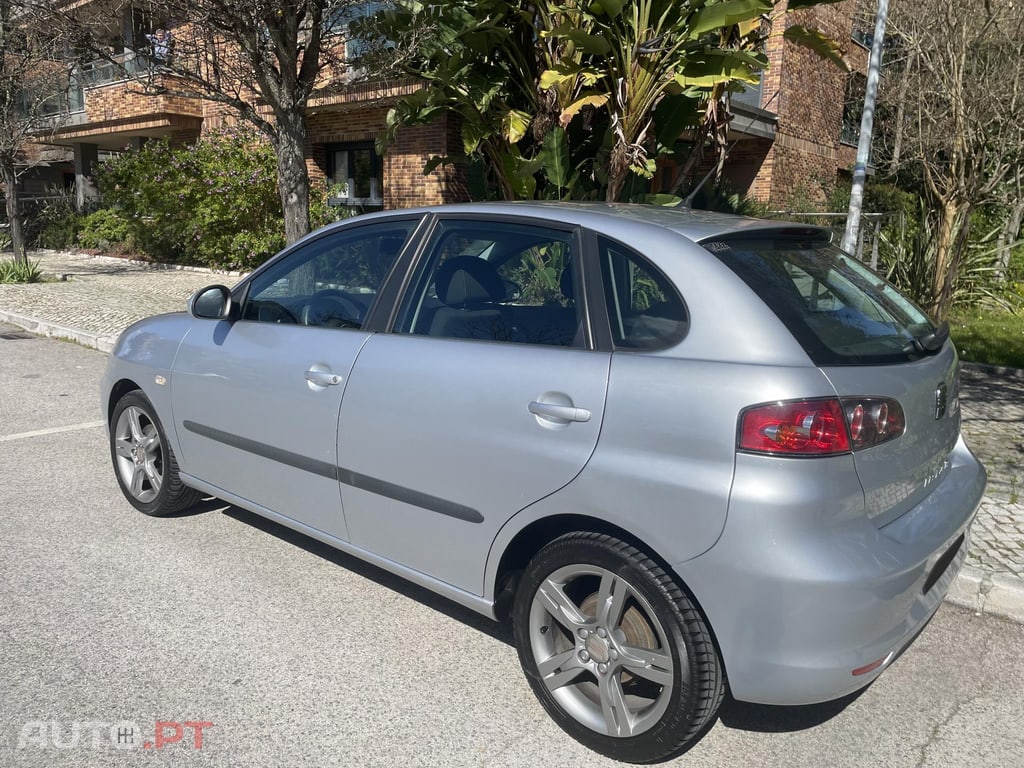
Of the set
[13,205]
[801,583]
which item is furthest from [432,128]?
[801,583]

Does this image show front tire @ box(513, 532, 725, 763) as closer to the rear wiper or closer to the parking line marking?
the rear wiper

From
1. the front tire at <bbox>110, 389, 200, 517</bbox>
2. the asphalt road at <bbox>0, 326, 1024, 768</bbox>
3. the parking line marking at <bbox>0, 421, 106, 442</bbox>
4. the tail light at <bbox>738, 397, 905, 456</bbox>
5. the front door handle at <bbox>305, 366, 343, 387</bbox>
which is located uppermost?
the tail light at <bbox>738, 397, 905, 456</bbox>

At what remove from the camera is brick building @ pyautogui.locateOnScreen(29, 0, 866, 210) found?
46.7 feet

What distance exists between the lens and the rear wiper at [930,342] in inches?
112

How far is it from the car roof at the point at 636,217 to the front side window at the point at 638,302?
16cm

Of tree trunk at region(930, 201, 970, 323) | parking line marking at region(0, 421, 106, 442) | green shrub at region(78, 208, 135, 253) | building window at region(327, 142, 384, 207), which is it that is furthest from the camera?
green shrub at region(78, 208, 135, 253)

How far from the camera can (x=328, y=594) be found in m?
3.82

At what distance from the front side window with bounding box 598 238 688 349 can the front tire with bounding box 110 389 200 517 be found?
2776 mm

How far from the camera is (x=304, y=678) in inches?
124

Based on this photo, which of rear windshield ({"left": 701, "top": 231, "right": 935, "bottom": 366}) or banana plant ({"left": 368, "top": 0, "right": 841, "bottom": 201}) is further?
banana plant ({"left": 368, "top": 0, "right": 841, "bottom": 201})

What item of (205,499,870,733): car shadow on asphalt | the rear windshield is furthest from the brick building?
the rear windshield

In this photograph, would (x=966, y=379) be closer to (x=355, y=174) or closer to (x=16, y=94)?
(x=355, y=174)

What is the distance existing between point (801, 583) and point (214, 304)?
302 cm

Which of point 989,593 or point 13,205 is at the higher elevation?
point 13,205
